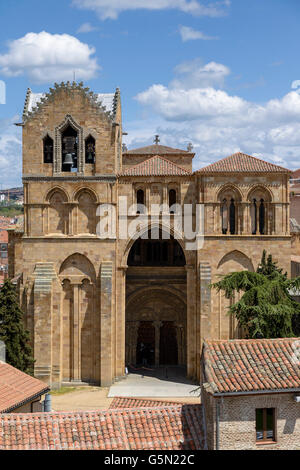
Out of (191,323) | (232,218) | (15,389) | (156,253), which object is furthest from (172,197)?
(15,389)

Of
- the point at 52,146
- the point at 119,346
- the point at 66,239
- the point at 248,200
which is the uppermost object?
the point at 52,146

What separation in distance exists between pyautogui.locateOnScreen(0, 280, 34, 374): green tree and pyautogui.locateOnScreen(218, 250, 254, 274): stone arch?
13.9 metres

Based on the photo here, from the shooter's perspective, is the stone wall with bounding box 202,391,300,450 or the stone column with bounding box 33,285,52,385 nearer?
the stone wall with bounding box 202,391,300,450

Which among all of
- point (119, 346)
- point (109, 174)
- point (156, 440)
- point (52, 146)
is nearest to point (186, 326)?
point (119, 346)

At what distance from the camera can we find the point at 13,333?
113 feet

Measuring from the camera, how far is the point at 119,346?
3838cm

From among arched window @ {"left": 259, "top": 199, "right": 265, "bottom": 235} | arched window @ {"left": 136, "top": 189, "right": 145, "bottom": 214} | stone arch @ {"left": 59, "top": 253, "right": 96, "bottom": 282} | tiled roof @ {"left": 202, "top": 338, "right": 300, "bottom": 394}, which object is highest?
arched window @ {"left": 136, "top": 189, "right": 145, "bottom": 214}

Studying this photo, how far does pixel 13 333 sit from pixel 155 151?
24.2 meters

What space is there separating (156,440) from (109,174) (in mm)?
23022

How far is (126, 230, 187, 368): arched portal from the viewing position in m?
42.5

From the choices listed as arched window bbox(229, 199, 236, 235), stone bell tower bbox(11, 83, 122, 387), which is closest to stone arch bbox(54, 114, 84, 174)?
stone bell tower bbox(11, 83, 122, 387)

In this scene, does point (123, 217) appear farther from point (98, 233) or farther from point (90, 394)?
point (90, 394)

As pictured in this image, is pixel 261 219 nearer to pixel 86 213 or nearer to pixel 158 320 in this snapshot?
pixel 158 320

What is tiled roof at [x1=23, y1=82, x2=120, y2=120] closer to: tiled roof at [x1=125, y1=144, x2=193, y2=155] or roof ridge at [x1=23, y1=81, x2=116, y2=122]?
roof ridge at [x1=23, y1=81, x2=116, y2=122]
